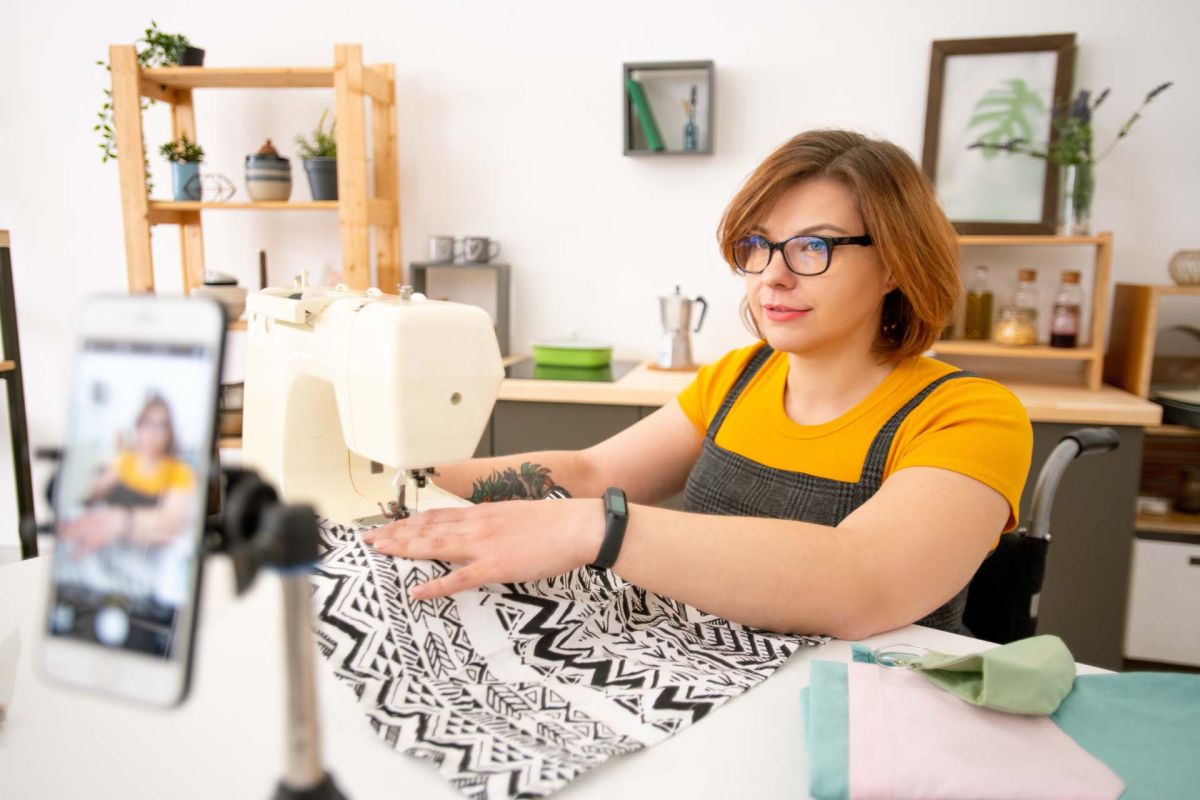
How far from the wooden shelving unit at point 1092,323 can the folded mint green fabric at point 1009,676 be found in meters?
1.73

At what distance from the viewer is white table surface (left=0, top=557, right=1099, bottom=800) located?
0.65 metres

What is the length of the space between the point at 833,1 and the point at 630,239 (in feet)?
3.12

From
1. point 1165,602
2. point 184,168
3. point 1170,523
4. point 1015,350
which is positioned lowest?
point 1165,602

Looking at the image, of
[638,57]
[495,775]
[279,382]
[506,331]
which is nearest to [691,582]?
[495,775]

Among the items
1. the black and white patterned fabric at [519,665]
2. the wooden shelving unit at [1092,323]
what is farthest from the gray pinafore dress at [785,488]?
the wooden shelving unit at [1092,323]

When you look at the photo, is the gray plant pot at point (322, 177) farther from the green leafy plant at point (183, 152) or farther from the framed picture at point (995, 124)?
the framed picture at point (995, 124)

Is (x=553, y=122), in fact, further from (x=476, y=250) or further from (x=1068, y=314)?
(x=1068, y=314)

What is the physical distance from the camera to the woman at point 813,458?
92cm

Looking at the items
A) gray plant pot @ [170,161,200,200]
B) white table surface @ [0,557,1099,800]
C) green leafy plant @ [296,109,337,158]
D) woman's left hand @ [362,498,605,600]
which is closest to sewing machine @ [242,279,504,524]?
woman's left hand @ [362,498,605,600]

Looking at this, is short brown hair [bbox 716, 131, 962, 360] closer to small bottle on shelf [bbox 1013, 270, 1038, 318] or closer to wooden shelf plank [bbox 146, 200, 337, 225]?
small bottle on shelf [bbox 1013, 270, 1038, 318]

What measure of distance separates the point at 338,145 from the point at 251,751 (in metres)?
2.24

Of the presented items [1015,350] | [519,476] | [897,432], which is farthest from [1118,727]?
[1015,350]

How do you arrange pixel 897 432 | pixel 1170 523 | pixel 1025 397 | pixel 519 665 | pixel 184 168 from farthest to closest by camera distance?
pixel 184 168, pixel 1170 523, pixel 1025 397, pixel 897 432, pixel 519 665

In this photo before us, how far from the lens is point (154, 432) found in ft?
1.13
